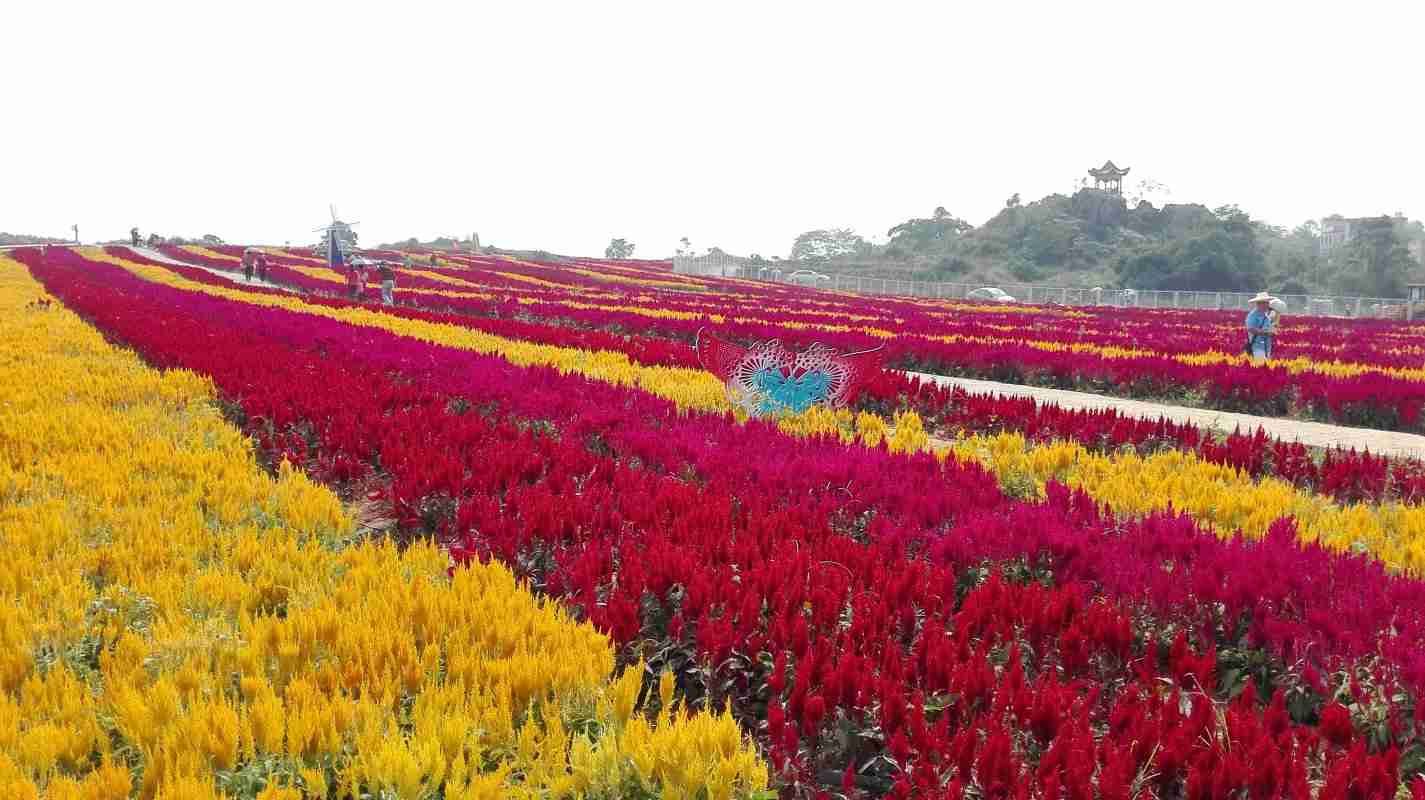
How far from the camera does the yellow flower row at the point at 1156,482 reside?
13.9 ft

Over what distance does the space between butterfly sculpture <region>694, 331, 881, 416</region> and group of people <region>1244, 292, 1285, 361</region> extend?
748cm

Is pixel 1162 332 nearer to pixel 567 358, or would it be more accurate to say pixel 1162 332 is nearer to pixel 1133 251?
pixel 567 358

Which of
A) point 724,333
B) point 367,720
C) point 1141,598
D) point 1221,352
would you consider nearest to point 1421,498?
point 1141,598

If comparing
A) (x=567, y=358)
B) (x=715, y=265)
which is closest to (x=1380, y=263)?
(x=715, y=265)

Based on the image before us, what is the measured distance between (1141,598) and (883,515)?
122 cm

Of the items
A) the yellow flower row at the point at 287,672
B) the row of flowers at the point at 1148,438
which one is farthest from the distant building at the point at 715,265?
the yellow flower row at the point at 287,672

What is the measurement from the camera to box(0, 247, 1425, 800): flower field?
2.21m

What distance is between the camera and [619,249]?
103 metres

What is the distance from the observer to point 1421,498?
17.2ft

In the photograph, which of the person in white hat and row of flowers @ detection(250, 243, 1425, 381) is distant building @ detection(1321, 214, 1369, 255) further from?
the person in white hat

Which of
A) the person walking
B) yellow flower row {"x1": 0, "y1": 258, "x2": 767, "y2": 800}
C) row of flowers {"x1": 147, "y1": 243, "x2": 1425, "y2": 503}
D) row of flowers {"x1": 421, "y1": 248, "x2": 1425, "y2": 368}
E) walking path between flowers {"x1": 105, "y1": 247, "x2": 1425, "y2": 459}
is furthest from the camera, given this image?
the person walking

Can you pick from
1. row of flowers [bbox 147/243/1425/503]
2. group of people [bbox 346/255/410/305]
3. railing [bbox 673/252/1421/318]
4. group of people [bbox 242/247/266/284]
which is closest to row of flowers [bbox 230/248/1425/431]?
row of flowers [bbox 147/243/1425/503]

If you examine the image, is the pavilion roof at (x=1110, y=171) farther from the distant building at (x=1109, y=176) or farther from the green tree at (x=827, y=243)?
the green tree at (x=827, y=243)

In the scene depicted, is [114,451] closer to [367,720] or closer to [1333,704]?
[367,720]
